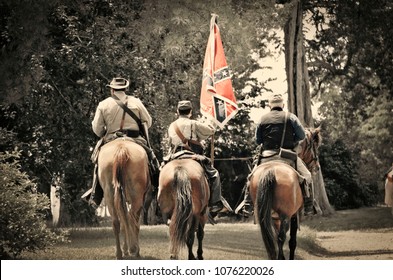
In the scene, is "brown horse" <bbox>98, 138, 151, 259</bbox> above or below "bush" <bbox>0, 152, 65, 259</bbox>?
above

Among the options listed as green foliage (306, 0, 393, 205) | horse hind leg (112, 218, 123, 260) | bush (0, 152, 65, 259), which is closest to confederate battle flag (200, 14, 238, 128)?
green foliage (306, 0, 393, 205)

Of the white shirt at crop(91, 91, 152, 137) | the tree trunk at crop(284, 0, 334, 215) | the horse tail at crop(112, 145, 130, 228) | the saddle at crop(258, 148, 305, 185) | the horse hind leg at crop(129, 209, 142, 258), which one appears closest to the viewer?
the horse tail at crop(112, 145, 130, 228)

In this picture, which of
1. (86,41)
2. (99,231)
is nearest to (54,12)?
(86,41)

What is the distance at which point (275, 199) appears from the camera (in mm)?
10508

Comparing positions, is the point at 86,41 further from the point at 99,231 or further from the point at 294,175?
the point at 294,175

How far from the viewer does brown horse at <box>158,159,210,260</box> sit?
34.5ft

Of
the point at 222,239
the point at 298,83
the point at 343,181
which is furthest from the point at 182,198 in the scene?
the point at 298,83

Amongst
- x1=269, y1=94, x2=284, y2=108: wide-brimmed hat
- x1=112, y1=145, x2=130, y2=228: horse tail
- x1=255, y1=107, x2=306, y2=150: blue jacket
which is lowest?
x1=112, y1=145, x2=130, y2=228: horse tail

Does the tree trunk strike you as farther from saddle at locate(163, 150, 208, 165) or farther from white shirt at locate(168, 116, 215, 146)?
saddle at locate(163, 150, 208, 165)

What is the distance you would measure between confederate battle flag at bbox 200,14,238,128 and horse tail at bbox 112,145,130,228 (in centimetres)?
319

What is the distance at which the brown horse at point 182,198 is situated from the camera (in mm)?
10508

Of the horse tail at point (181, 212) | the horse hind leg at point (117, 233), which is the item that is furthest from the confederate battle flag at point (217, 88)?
the horse hind leg at point (117, 233)

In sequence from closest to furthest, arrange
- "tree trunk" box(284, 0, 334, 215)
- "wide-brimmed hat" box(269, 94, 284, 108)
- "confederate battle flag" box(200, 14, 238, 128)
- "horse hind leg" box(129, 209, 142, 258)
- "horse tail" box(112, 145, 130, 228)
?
"horse tail" box(112, 145, 130, 228)
"horse hind leg" box(129, 209, 142, 258)
"wide-brimmed hat" box(269, 94, 284, 108)
"confederate battle flag" box(200, 14, 238, 128)
"tree trunk" box(284, 0, 334, 215)

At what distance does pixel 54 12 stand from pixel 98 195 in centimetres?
481
